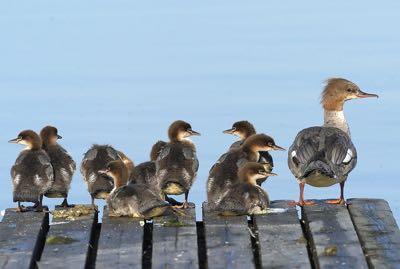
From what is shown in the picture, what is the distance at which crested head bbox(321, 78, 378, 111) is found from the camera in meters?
10.1

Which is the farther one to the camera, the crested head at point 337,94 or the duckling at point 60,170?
the crested head at point 337,94

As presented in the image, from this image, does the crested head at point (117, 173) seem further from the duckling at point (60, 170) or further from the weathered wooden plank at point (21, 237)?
the weathered wooden plank at point (21, 237)

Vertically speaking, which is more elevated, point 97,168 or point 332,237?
point 97,168

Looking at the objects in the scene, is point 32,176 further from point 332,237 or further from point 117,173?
point 332,237

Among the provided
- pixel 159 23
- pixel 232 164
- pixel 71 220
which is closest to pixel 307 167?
pixel 232 164

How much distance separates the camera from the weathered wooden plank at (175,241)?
663 cm

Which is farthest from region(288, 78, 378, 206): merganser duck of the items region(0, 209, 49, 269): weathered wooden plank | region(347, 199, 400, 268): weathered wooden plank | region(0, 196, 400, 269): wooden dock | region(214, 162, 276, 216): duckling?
region(0, 209, 49, 269): weathered wooden plank

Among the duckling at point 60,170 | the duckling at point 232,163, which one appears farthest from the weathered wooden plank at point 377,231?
the duckling at point 60,170

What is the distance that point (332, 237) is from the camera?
710 centimetres

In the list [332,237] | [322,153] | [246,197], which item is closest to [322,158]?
[322,153]

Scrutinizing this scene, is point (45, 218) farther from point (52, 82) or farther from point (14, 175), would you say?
point (52, 82)

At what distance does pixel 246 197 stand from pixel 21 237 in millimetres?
1314

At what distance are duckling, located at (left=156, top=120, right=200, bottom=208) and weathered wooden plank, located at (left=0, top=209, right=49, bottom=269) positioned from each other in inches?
45.6

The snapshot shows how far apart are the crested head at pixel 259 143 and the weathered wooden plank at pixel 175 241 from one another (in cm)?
117
